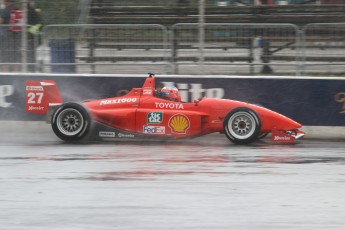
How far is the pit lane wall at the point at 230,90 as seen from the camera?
11266 mm

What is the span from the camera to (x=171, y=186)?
680cm

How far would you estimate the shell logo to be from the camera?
983 cm

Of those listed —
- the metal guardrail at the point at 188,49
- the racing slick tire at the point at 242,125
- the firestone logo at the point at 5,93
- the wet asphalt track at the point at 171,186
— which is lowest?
the wet asphalt track at the point at 171,186

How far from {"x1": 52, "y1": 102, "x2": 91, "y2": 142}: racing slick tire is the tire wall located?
1770mm

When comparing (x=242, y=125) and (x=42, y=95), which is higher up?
(x=42, y=95)

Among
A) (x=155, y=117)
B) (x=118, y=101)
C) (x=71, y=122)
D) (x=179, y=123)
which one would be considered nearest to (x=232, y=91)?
(x=179, y=123)

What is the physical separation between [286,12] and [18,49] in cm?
573

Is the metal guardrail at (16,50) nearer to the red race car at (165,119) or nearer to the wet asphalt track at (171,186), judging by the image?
the red race car at (165,119)

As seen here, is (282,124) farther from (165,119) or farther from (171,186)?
(171,186)

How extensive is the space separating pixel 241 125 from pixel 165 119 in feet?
3.79

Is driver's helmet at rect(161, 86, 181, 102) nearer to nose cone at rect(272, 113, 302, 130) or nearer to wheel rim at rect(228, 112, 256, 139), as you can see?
wheel rim at rect(228, 112, 256, 139)

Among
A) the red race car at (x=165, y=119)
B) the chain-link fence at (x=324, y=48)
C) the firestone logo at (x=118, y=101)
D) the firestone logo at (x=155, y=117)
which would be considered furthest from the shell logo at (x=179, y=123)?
the chain-link fence at (x=324, y=48)

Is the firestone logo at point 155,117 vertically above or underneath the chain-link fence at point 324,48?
underneath

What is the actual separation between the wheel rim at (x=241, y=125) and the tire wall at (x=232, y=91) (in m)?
1.75
